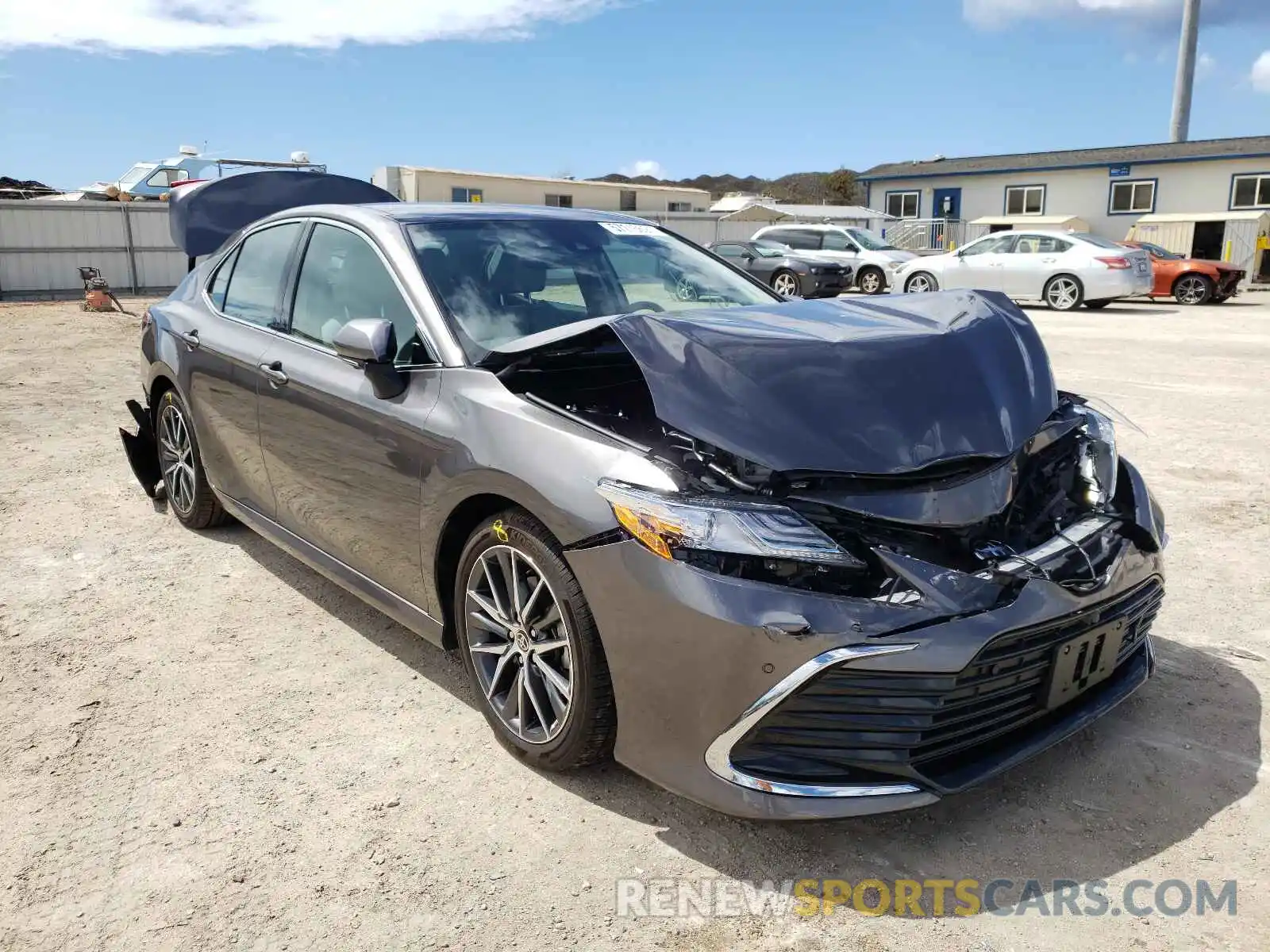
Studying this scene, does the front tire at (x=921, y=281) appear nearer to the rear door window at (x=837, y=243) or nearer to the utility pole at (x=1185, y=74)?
the rear door window at (x=837, y=243)

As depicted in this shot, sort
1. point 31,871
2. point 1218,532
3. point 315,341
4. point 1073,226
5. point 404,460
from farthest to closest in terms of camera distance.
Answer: point 1073,226
point 1218,532
point 315,341
point 404,460
point 31,871

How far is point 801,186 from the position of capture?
98.7 meters

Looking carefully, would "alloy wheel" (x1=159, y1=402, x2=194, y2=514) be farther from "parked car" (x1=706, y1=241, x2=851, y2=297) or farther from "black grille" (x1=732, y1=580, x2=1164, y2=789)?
"parked car" (x1=706, y1=241, x2=851, y2=297)

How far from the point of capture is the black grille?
2.32 metres

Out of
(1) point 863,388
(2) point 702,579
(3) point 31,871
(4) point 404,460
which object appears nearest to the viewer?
(2) point 702,579

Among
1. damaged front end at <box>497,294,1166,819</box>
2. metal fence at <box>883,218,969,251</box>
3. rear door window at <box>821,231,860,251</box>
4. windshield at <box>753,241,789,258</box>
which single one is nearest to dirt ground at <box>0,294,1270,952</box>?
damaged front end at <box>497,294,1166,819</box>

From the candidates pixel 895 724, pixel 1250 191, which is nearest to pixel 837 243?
pixel 1250 191

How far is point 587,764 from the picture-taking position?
2.81m

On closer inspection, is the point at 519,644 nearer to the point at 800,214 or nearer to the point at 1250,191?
the point at 1250,191

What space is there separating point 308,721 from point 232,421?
1.62 metres

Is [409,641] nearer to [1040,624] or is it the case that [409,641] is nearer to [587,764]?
[587,764]

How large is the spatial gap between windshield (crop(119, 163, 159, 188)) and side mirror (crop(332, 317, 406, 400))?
22.9 m

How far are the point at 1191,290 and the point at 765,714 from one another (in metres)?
22.6

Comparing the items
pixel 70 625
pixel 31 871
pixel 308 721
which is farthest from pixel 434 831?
pixel 70 625
